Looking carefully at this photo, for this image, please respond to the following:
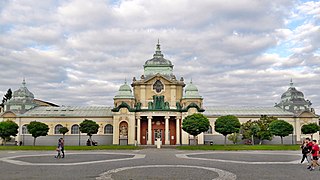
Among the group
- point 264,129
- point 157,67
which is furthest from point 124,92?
point 264,129

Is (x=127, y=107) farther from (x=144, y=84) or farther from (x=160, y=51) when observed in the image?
(x=160, y=51)

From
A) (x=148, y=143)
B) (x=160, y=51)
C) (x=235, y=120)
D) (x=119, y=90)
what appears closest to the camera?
(x=235, y=120)

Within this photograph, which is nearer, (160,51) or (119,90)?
(119,90)

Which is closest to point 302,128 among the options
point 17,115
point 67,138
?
point 67,138

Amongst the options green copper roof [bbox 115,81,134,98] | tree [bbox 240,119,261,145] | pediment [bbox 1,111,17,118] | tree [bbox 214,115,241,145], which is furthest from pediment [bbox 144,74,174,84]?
pediment [bbox 1,111,17,118]

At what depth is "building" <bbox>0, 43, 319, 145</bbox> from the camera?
77.1m

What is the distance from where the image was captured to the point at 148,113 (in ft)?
Result: 250

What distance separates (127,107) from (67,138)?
56.9 ft

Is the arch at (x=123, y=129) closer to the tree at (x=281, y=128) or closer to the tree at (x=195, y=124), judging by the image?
the tree at (x=195, y=124)

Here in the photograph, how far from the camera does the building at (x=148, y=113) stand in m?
77.1

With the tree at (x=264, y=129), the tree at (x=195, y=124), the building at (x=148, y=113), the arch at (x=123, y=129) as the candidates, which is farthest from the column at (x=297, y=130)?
the arch at (x=123, y=129)

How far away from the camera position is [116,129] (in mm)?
77312

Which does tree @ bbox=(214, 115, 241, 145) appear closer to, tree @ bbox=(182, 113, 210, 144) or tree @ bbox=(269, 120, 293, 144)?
tree @ bbox=(182, 113, 210, 144)

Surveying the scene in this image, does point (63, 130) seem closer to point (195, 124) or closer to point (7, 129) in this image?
point (7, 129)
